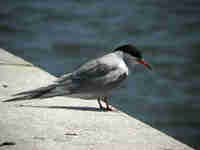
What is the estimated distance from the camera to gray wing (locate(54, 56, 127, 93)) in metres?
5.39

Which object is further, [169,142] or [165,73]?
[165,73]

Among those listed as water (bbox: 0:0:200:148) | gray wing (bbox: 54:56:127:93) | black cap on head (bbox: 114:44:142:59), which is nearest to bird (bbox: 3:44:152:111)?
gray wing (bbox: 54:56:127:93)

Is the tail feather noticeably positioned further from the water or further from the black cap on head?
the water

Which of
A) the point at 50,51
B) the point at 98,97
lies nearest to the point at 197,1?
→ the point at 50,51

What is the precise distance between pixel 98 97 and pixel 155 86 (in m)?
6.77

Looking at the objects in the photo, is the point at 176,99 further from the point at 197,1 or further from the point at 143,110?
the point at 197,1

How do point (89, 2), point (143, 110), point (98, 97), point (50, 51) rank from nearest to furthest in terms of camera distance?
point (98, 97) → point (143, 110) → point (50, 51) → point (89, 2)

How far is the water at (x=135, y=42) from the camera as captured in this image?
10961 mm

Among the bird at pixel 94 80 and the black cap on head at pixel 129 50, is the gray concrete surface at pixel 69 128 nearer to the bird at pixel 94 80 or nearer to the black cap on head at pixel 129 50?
the bird at pixel 94 80

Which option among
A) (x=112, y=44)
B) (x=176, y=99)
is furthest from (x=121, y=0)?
(x=176, y=99)

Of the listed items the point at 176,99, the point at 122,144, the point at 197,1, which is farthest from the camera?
the point at 197,1

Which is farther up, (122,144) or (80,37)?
(122,144)

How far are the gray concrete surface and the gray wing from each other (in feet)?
0.50

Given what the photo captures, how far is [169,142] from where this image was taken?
405 centimetres
